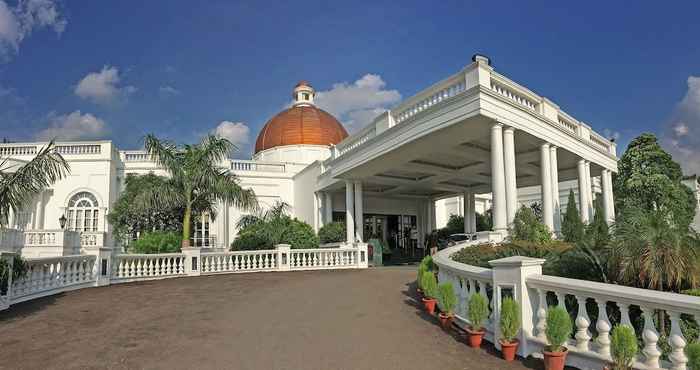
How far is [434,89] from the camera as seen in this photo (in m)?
12.9

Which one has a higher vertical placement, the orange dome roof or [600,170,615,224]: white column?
the orange dome roof

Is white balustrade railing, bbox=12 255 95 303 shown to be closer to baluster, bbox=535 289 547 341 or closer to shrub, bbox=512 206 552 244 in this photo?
baluster, bbox=535 289 547 341

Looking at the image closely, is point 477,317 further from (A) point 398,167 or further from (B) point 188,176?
(B) point 188,176

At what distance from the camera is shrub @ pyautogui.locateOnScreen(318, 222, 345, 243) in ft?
66.5

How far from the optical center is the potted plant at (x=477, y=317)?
16.6ft

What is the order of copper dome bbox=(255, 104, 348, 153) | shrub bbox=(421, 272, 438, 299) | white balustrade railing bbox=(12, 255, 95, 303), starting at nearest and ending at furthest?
shrub bbox=(421, 272, 438, 299)
white balustrade railing bbox=(12, 255, 95, 303)
copper dome bbox=(255, 104, 348, 153)

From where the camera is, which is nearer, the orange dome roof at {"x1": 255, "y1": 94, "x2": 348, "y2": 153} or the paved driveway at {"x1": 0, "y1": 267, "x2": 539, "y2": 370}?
the paved driveway at {"x1": 0, "y1": 267, "x2": 539, "y2": 370}

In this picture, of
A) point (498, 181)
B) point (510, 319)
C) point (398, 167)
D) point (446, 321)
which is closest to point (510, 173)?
point (498, 181)

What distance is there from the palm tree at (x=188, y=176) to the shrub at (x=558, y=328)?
1330 centimetres

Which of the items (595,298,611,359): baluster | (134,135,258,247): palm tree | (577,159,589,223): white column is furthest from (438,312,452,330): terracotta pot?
(577,159,589,223): white column

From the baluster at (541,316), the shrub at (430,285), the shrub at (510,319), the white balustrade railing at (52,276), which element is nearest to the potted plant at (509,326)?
the shrub at (510,319)

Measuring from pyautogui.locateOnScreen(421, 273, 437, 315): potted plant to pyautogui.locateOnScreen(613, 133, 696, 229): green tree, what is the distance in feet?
60.7

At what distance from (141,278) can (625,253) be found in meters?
12.4

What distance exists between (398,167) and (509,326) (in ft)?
42.4
